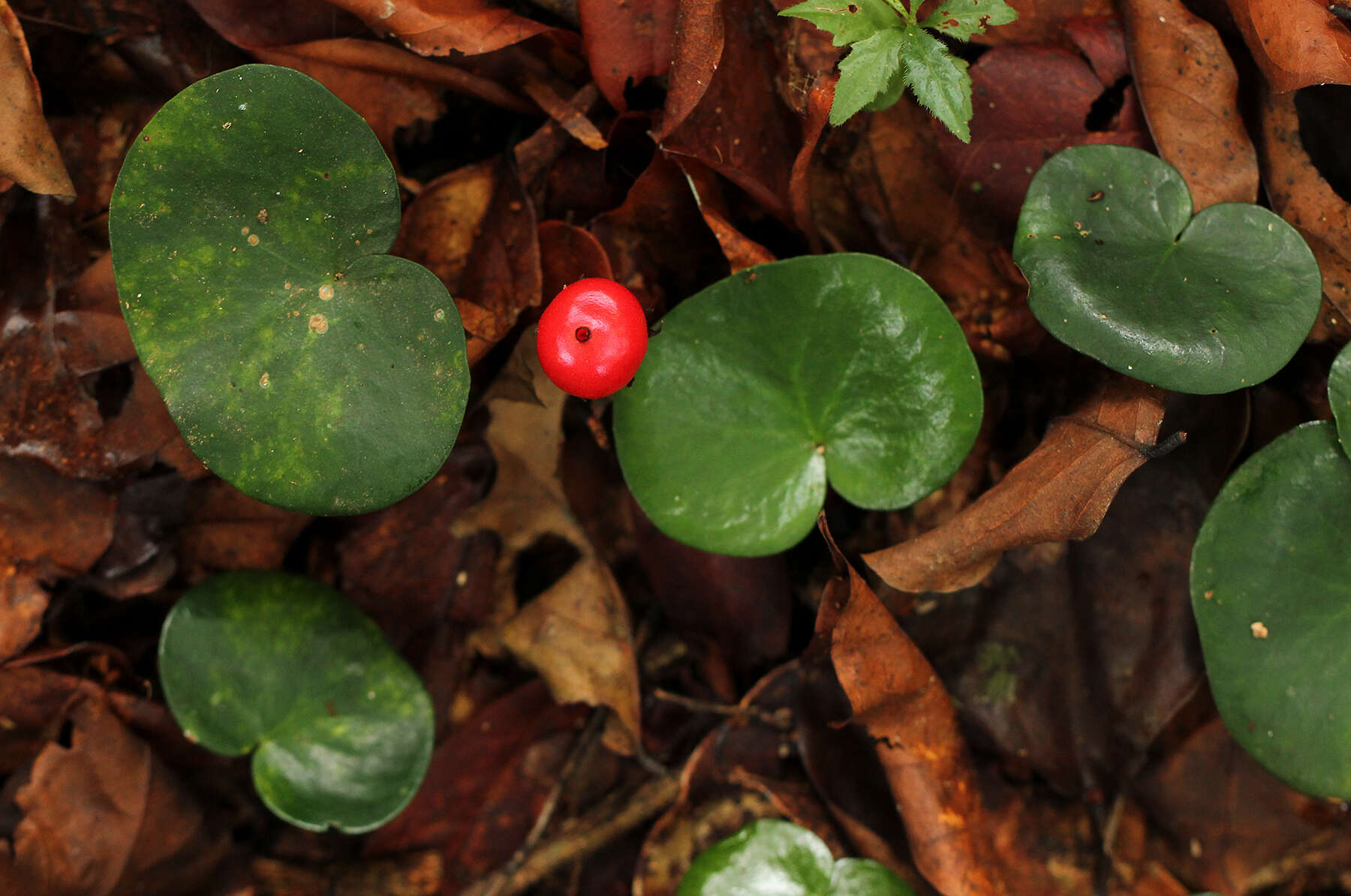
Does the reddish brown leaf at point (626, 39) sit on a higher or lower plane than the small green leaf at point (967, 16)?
lower

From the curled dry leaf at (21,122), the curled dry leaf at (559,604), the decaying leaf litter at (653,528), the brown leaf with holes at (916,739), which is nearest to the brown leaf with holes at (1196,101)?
the decaying leaf litter at (653,528)

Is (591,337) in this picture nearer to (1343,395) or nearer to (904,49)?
(904,49)

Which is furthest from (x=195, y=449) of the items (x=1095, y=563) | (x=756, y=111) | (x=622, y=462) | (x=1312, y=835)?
(x=1312, y=835)

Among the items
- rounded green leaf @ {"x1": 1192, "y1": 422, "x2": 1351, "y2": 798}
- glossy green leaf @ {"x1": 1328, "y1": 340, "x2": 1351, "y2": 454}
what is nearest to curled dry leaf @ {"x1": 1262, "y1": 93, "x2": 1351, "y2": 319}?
glossy green leaf @ {"x1": 1328, "y1": 340, "x2": 1351, "y2": 454}

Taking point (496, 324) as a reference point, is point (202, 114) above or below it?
above

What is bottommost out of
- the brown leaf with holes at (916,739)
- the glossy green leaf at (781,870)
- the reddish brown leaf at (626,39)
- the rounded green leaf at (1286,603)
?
the glossy green leaf at (781,870)

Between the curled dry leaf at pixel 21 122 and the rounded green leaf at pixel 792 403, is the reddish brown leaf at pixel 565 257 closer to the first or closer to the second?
the rounded green leaf at pixel 792 403

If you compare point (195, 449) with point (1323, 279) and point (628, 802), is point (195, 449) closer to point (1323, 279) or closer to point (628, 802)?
point (628, 802)
